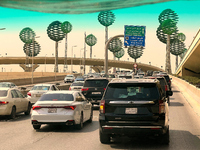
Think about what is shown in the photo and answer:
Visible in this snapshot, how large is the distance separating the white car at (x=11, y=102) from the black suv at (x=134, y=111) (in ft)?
26.5

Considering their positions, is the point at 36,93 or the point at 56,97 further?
the point at 36,93

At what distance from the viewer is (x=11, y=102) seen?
1833 centimetres

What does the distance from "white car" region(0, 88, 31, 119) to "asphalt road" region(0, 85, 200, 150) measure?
4.56ft

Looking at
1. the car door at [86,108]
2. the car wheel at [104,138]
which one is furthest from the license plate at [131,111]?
the car door at [86,108]

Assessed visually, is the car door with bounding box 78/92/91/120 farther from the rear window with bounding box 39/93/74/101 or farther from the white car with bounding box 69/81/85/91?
the white car with bounding box 69/81/85/91

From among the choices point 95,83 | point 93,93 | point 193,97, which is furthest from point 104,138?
point 193,97

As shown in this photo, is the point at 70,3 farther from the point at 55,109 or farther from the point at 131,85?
the point at 131,85

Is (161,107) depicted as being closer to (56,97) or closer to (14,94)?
(56,97)

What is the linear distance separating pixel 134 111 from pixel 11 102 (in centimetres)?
906

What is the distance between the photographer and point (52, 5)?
82.8ft

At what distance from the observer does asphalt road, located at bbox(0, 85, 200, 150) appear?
36.0ft

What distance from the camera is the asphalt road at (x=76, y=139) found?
11.0 metres

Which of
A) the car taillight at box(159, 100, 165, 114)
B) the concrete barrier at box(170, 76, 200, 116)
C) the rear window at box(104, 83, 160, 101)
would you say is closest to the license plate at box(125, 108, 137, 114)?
the rear window at box(104, 83, 160, 101)

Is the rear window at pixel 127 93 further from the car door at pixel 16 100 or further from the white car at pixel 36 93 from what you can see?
the white car at pixel 36 93
